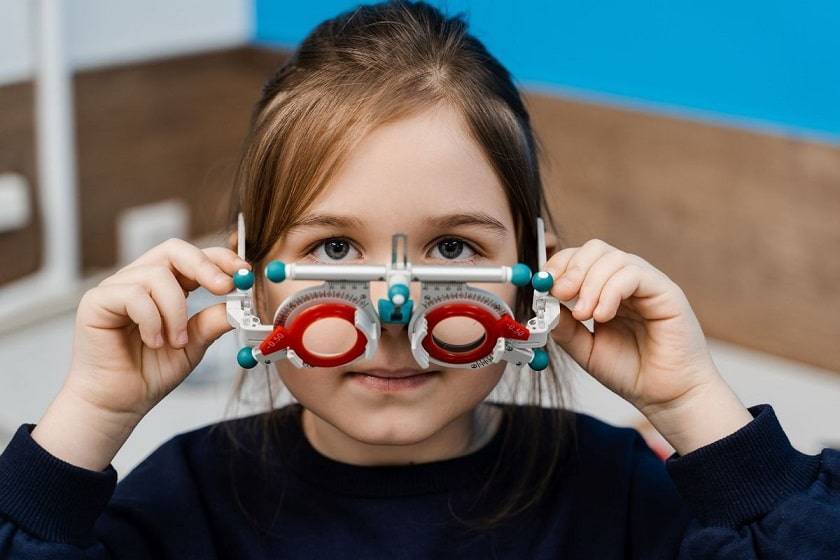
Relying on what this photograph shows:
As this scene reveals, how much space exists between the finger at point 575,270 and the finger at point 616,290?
2 centimetres

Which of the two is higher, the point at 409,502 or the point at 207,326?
the point at 207,326

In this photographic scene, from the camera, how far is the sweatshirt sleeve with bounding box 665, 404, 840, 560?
0.80m

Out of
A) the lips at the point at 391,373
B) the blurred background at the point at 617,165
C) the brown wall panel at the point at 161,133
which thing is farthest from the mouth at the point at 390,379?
the brown wall panel at the point at 161,133

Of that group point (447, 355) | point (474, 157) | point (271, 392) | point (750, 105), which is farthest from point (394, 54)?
point (750, 105)

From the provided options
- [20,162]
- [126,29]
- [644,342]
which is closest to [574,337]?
[644,342]

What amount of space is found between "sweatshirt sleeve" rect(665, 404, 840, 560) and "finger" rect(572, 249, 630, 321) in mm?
132

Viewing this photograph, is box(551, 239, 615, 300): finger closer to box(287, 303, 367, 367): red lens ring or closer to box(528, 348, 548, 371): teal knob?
box(528, 348, 548, 371): teal knob

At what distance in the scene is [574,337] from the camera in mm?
881

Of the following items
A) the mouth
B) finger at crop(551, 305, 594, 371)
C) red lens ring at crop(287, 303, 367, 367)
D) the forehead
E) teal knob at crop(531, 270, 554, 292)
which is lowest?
the mouth

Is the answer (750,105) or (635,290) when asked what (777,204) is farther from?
(635,290)

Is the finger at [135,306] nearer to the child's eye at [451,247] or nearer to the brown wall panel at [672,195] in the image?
the child's eye at [451,247]

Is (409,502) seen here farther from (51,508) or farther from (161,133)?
(161,133)

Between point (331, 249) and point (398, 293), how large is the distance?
0.49ft

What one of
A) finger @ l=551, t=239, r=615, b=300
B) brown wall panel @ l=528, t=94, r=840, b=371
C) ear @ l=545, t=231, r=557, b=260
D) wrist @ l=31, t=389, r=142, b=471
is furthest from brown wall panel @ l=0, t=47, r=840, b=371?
wrist @ l=31, t=389, r=142, b=471
